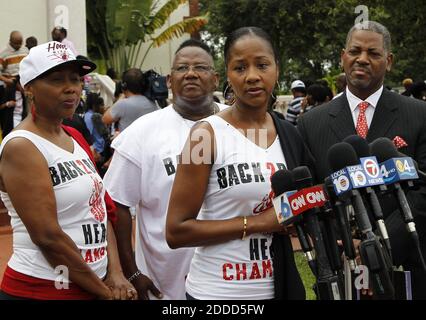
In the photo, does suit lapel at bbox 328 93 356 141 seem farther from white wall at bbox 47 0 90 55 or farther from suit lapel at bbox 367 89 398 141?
white wall at bbox 47 0 90 55

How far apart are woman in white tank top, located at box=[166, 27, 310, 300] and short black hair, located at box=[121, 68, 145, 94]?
471 centimetres

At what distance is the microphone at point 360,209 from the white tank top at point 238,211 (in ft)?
2.13

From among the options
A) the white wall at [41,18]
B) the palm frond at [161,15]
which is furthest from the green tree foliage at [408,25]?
the white wall at [41,18]

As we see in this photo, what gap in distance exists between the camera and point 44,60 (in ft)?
13.1

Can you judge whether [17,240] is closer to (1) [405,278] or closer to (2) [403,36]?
(1) [405,278]

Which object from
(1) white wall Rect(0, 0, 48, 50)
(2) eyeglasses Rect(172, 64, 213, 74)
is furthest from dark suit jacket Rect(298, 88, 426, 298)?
(1) white wall Rect(0, 0, 48, 50)

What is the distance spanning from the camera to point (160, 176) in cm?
482

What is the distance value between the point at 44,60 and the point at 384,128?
1974 mm

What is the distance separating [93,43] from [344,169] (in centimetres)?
2321

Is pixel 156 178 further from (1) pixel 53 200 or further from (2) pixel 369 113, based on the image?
(2) pixel 369 113

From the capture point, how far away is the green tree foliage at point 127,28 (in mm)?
23891

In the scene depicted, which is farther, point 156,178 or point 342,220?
point 156,178

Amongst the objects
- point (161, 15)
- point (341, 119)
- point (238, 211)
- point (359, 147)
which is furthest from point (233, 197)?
point (161, 15)

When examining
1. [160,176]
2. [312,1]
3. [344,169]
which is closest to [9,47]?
[160,176]
